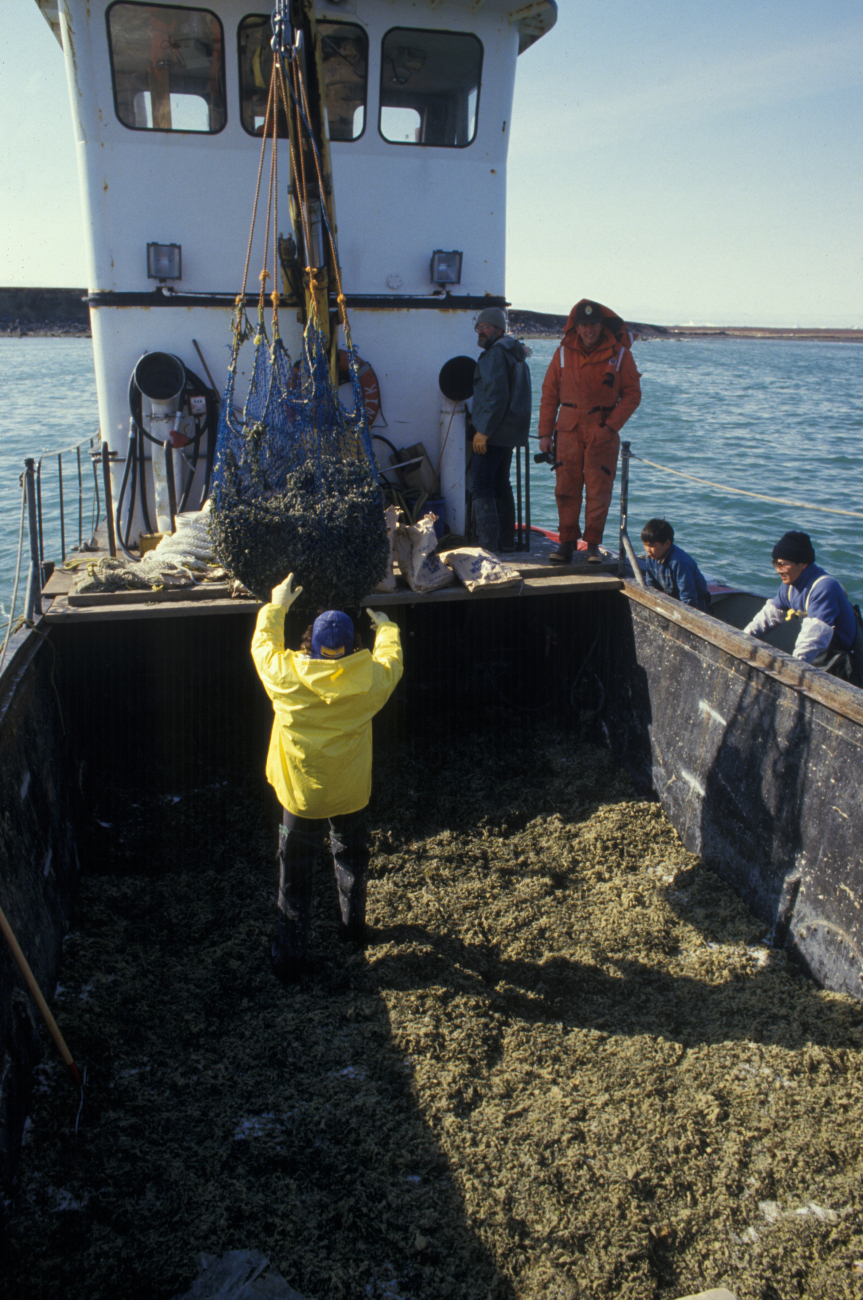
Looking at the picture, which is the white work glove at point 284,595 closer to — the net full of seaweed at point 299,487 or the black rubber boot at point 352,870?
the net full of seaweed at point 299,487

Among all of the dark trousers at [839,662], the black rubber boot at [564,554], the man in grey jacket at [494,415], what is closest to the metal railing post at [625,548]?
the black rubber boot at [564,554]

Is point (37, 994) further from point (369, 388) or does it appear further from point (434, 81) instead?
point (434, 81)

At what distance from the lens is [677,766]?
14.8 ft

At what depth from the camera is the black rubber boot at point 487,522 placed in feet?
18.5

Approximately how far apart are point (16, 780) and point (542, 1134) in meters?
2.36

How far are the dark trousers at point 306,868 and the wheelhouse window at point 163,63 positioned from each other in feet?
14.7

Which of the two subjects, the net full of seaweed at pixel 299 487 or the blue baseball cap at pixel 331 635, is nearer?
the blue baseball cap at pixel 331 635

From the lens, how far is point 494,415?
5.33 m

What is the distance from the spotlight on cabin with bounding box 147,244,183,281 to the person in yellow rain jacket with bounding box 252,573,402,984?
291cm

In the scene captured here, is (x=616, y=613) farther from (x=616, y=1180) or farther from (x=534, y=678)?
(x=616, y=1180)

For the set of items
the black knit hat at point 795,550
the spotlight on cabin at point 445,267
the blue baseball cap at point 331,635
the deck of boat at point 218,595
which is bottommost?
the deck of boat at point 218,595

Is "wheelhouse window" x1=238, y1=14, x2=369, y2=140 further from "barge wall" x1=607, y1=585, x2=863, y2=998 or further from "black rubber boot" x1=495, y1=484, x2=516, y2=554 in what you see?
"barge wall" x1=607, y1=585, x2=863, y2=998

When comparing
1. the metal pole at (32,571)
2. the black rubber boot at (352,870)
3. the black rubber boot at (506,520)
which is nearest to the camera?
the black rubber boot at (352,870)

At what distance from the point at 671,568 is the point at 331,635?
3.10m
